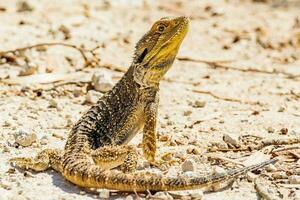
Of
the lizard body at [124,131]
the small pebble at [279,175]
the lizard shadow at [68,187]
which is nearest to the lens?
the lizard body at [124,131]

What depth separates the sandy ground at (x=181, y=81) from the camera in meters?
7.13

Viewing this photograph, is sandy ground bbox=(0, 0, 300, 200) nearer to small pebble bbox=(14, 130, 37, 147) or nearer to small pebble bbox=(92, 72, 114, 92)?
small pebble bbox=(14, 130, 37, 147)

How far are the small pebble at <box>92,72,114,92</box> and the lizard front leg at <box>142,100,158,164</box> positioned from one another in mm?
2332

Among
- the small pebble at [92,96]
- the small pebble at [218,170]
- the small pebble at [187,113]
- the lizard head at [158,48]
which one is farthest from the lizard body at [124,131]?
the small pebble at [92,96]

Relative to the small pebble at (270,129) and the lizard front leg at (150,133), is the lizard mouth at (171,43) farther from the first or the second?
the small pebble at (270,129)

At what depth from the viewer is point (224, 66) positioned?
12.2 meters

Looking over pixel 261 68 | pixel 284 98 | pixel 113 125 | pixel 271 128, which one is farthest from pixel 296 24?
pixel 113 125

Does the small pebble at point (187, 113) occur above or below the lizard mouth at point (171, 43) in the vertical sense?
below

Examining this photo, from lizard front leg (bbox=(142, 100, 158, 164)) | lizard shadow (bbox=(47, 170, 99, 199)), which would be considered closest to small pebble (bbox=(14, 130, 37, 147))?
lizard shadow (bbox=(47, 170, 99, 199))

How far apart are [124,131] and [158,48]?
974mm

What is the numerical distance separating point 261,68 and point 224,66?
63 centimetres

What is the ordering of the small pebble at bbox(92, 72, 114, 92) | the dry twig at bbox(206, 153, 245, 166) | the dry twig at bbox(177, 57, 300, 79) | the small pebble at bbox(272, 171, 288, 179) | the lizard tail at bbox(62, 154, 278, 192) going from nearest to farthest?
the lizard tail at bbox(62, 154, 278, 192)
the small pebble at bbox(272, 171, 288, 179)
the dry twig at bbox(206, 153, 245, 166)
the small pebble at bbox(92, 72, 114, 92)
the dry twig at bbox(177, 57, 300, 79)

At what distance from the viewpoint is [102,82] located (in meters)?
10.2

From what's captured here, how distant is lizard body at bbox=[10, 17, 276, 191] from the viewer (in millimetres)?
6199
